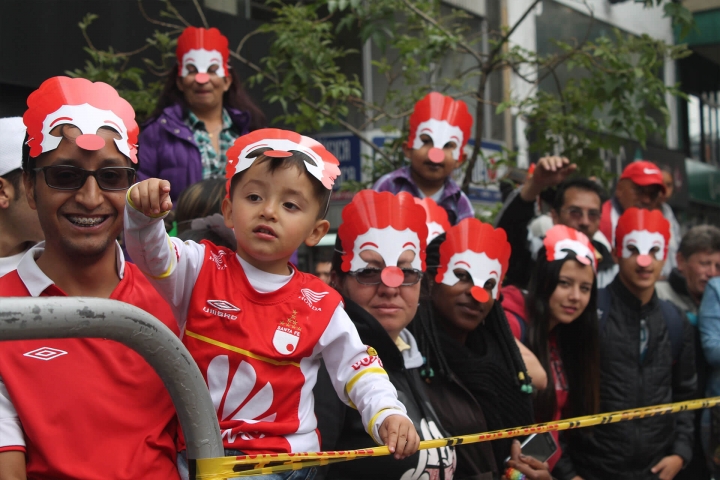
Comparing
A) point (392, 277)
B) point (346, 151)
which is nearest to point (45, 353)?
point (392, 277)

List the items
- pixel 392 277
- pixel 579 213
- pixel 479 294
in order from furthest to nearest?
pixel 579 213
pixel 479 294
pixel 392 277

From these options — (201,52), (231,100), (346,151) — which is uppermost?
(346,151)

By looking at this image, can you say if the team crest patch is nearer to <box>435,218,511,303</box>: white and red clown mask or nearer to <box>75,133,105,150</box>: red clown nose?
<box>75,133,105,150</box>: red clown nose

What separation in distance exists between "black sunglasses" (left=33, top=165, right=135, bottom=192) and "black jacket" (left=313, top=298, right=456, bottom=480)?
98cm

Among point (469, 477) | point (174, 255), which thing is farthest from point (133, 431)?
point (469, 477)

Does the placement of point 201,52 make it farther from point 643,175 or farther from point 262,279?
point 643,175

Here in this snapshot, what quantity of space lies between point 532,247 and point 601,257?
0.40m

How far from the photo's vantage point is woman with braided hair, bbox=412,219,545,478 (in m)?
3.50

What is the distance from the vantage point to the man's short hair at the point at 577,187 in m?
5.57

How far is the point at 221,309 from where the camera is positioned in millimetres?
2469

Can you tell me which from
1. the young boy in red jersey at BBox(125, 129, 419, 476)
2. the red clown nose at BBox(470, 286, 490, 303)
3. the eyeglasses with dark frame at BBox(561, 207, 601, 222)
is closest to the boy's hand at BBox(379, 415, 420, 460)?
the young boy in red jersey at BBox(125, 129, 419, 476)

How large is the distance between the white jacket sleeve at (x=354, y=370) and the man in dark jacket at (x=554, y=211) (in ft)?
7.47

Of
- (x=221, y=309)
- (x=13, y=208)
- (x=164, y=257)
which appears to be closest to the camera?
(x=164, y=257)

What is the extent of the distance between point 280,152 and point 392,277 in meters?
0.86
